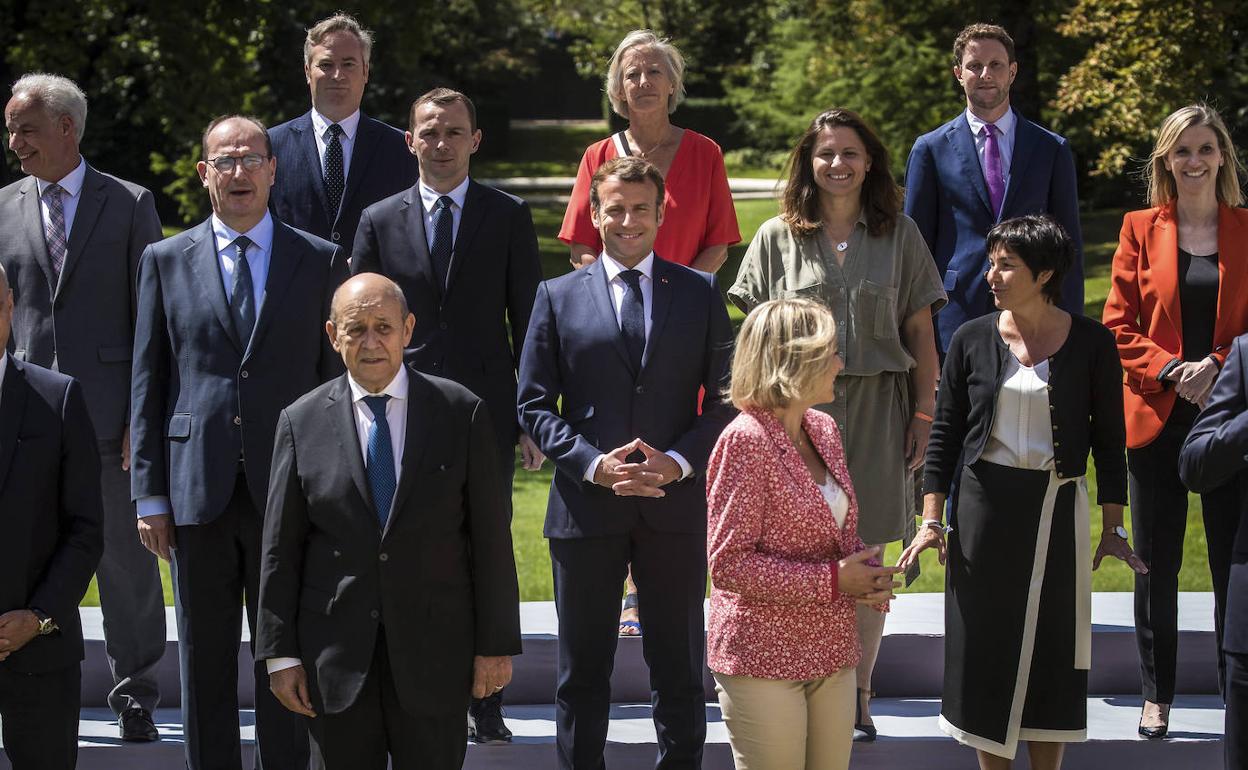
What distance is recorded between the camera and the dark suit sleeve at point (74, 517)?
4383 mm

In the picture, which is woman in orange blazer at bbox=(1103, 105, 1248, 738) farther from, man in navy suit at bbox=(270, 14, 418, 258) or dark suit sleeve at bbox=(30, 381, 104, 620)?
dark suit sleeve at bbox=(30, 381, 104, 620)

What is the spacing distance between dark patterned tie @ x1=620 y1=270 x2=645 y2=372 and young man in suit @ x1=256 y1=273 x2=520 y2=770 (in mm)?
829

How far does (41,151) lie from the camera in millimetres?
5715

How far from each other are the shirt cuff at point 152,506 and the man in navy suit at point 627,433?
3.90 feet

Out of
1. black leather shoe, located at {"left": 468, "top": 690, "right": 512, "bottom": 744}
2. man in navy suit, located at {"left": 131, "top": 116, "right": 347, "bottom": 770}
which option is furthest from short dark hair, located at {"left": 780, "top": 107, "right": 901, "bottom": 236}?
black leather shoe, located at {"left": 468, "top": 690, "right": 512, "bottom": 744}

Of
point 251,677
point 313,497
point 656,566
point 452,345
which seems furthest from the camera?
point 251,677

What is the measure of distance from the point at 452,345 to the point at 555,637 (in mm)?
1332

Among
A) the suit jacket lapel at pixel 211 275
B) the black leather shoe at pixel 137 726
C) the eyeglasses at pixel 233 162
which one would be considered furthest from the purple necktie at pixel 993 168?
the black leather shoe at pixel 137 726

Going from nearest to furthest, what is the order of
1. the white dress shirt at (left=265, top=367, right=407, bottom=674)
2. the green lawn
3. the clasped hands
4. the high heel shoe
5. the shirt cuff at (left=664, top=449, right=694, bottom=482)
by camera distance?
the white dress shirt at (left=265, top=367, right=407, bottom=674)
the clasped hands
the shirt cuff at (left=664, top=449, right=694, bottom=482)
the high heel shoe
the green lawn

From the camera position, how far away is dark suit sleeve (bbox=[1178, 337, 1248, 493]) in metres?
4.28

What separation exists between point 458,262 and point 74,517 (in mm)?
1618

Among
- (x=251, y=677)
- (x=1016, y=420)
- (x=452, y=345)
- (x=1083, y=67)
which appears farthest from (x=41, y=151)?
(x=1083, y=67)

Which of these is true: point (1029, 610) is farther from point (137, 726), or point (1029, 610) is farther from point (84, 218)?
point (84, 218)

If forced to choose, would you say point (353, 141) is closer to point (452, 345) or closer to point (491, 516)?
point (452, 345)
